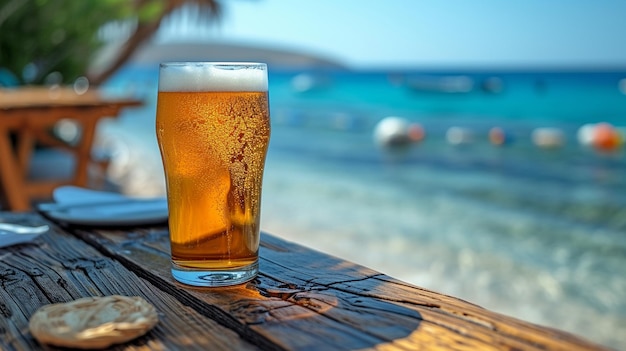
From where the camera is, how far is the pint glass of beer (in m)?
0.79

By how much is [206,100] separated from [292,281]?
222 mm

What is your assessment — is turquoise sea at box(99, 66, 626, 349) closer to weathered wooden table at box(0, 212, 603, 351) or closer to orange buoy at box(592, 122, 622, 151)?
orange buoy at box(592, 122, 622, 151)

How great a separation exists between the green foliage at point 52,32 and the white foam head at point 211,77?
556 cm

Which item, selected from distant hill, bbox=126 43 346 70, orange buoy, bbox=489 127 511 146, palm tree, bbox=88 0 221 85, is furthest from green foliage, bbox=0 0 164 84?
distant hill, bbox=126 43 346 70

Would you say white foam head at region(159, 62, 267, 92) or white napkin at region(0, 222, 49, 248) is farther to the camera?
white napkin at region(0, 222, 49, 248)

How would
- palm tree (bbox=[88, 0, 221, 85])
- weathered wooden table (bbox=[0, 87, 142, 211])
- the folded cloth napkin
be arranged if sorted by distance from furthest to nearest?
palm tree (bbox=[88, 0, 221, 85])
weathered wooden table (bbox=[0, 87, 142, 211])
the folded cloth napkin

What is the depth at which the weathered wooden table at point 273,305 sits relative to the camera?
0.60 metres

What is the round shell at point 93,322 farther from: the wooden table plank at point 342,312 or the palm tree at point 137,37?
the palm tree at point 137,37

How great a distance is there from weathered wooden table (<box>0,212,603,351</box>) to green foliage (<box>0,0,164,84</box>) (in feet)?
18.1

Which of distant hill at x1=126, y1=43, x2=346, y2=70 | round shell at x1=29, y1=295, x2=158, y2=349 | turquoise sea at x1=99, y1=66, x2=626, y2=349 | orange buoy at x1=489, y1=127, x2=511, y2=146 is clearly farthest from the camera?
distant hill at x1=126, y1=43, x2=346, y2=70

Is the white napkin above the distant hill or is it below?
below

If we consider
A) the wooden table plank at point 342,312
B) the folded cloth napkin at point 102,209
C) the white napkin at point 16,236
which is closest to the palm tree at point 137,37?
the folded cloth napkin at point 102,209

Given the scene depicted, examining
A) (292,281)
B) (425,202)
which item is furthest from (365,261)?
(292,281)

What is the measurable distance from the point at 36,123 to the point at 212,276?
317 centimetres
